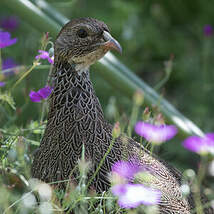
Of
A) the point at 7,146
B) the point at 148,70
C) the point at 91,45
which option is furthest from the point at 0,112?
the point at 148,70

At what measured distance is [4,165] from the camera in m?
1.76

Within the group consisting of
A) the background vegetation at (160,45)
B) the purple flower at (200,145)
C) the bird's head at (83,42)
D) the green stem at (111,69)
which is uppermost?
the bird's head at (83,42)

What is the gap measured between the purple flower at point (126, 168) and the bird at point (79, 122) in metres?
0.02

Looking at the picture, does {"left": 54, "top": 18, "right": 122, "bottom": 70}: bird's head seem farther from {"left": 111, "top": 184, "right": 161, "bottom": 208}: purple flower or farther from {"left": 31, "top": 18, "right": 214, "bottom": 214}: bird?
{"left": 111, "top": 184, "right": 161, "bottom": 208}: purple flower

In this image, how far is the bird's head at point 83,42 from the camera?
70.2 inches

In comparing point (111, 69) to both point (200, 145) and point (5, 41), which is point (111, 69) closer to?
point (5, 41)

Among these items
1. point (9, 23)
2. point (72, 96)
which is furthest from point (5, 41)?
point (9, 23)

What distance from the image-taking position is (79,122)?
1768 mm

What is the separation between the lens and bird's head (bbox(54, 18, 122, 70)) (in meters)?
1.78

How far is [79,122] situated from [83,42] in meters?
0.27

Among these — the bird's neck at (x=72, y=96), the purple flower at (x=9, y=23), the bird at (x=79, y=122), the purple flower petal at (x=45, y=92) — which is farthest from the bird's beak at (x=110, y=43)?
the purple flower at (x=9, y=23)

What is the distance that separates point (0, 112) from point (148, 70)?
219 centimetres

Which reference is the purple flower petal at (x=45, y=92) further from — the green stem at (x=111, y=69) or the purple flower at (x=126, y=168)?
the green stem at (x=111, y=69)

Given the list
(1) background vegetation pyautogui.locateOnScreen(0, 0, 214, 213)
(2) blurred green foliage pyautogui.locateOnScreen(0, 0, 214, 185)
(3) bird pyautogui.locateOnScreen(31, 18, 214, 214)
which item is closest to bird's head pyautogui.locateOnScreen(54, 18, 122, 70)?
(3) bird pyautogui.locateOnScreen(31, 18, 214, 214)
